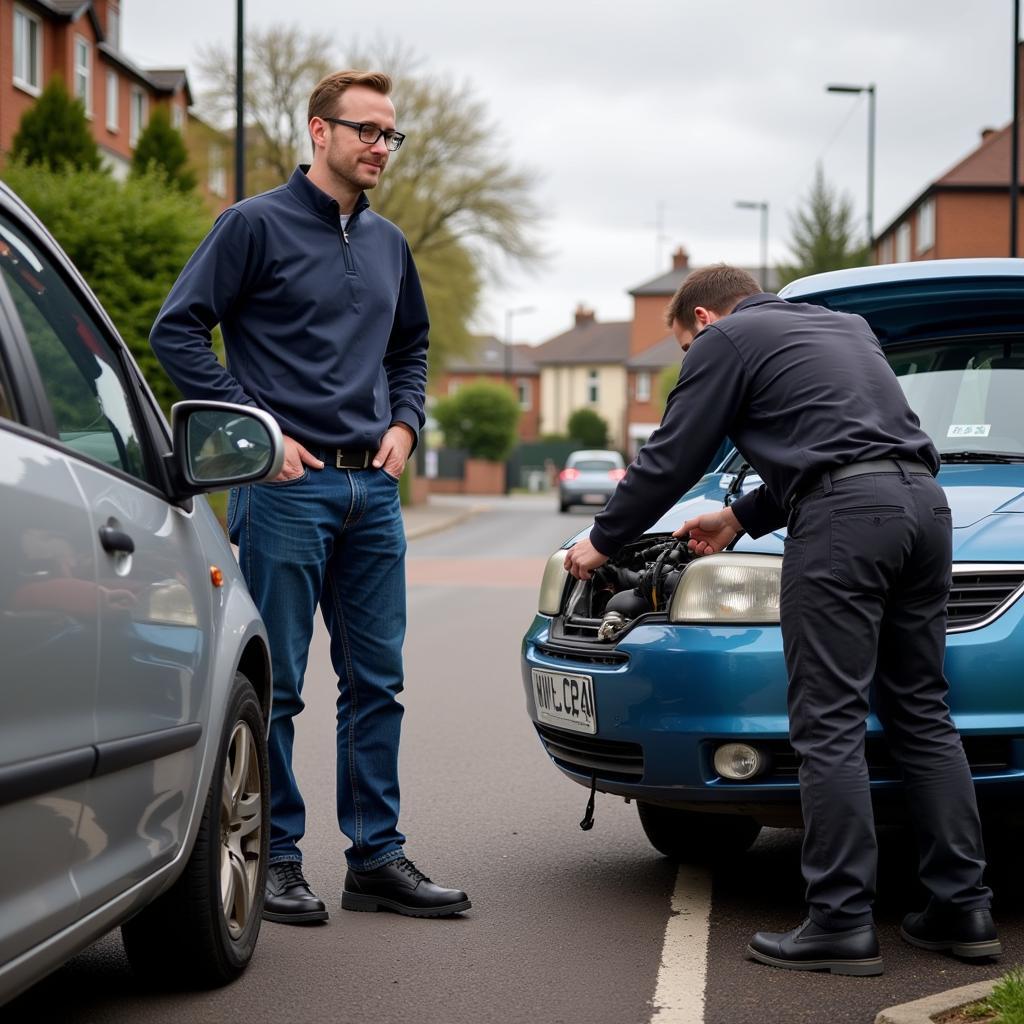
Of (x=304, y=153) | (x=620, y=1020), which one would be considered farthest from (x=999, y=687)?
(x=304, y=153)

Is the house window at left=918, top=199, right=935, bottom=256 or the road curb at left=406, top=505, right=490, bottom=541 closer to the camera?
the road curb at left=406, top=505, right=490, bottom=541

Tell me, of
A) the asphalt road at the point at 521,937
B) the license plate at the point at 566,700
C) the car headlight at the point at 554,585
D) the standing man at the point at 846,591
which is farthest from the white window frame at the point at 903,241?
the standing man at the point at 846,591

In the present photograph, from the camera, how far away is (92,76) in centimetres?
3906

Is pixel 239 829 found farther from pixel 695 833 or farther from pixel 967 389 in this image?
pixel 967 389

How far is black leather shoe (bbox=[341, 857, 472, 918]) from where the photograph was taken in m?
4.66

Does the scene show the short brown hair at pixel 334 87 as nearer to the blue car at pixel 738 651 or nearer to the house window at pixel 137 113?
the blue car at pixel 738 651

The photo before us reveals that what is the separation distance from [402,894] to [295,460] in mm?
1259

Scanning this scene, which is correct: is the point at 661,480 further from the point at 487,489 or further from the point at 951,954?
the point at 487,489

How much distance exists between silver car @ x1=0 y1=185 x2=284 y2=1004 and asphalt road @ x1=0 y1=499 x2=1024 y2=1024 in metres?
0.20

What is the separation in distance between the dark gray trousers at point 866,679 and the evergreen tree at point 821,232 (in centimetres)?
5741

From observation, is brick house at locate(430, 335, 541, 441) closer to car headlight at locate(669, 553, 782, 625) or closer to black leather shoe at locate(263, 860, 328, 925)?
black leather shoe at locate(263, 860, 328, 925)

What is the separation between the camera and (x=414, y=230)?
154 ft

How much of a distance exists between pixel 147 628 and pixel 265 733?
42.4 inches

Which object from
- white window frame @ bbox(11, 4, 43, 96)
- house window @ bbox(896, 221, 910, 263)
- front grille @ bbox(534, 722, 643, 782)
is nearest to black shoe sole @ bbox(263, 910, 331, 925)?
front grille @ bbox(534, 722, 643, 782)
